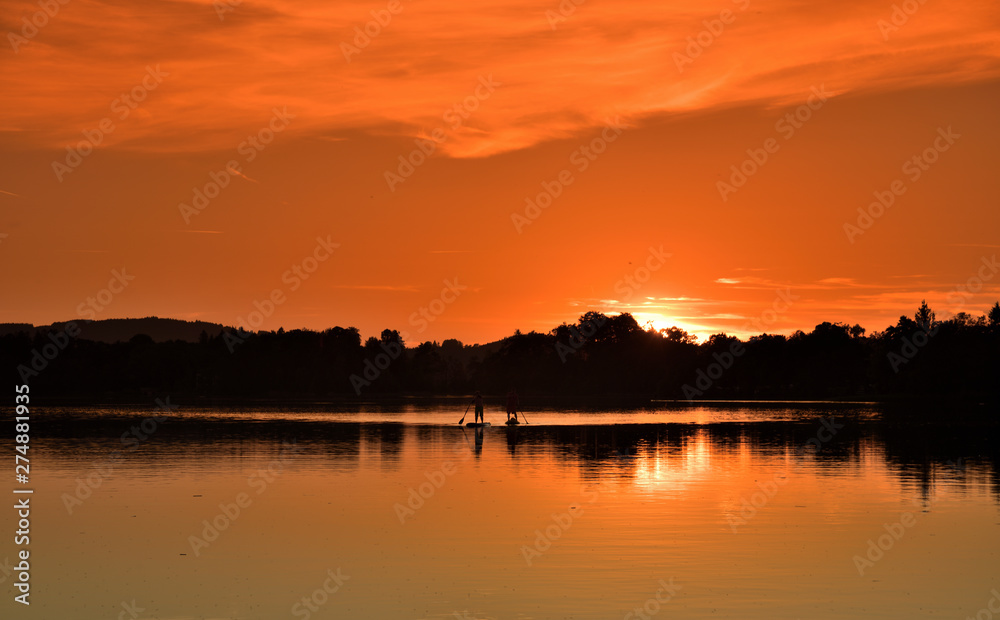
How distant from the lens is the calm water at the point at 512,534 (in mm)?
15477

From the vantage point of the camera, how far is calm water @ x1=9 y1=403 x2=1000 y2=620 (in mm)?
15477

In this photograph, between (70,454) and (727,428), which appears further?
(727,428)

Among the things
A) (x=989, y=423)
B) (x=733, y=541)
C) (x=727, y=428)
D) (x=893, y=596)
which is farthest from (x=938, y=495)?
(x=989, y=423)

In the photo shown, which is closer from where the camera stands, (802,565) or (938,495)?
(802,565)

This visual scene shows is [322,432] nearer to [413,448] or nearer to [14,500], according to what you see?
[413,448]

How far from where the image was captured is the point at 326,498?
1044 inches

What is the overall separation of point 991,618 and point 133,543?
48.8 ft

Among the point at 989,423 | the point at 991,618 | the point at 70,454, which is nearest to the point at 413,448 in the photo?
the point at 70,454

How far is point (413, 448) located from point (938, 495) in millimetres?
22757

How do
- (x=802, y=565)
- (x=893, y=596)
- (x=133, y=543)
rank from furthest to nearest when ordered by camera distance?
1. (x=133, y=543)
2. (x=802, y=565)
3. (x=893, y=596)

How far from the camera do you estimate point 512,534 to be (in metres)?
21.1

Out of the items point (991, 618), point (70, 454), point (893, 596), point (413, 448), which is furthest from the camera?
point (413, 448)

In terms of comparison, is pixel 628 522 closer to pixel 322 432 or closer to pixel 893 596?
pixel 893 596

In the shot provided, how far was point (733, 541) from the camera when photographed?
20.3 meters
